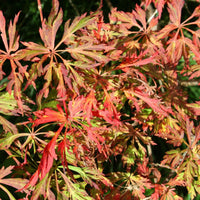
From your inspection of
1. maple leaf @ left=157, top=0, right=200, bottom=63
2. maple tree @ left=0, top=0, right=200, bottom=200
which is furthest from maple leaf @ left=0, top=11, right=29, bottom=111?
maple leaf @ left=157, top=0, right=200, bottom=63

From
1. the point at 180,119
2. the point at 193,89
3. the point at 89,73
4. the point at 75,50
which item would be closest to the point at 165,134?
the point at 180,119

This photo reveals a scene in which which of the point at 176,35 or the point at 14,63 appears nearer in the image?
the point at 14,63

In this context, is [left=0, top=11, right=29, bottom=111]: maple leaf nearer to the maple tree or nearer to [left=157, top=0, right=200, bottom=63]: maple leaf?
the maple tree

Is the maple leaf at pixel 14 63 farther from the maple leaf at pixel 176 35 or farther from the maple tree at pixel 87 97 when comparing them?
the maple leaf at pixel 176 35

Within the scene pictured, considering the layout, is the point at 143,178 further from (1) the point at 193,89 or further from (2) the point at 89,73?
(1) the point at 193,89

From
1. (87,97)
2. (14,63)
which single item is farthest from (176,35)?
(14,63)

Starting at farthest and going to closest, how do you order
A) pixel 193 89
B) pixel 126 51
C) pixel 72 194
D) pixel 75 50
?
1. pixel 193 89
2. pixel 126 51
3. pixel 72 194
4. pixel 75 50

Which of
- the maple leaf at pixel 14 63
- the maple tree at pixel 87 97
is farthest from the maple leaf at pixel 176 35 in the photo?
the maple leaf at pixel 14 63

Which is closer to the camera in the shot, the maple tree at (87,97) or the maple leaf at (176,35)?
the maple tree at (87,97)

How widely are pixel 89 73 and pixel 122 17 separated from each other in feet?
1.00

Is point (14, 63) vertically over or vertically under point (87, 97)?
over

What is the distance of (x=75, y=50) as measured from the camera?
2.61 ft

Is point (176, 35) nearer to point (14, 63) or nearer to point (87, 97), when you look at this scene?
point (87, 97)

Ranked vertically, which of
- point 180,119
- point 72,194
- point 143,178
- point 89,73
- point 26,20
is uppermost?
point 26,20
